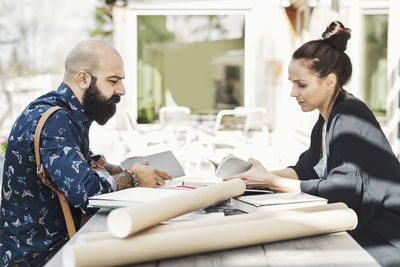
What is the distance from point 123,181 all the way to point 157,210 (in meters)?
0.70

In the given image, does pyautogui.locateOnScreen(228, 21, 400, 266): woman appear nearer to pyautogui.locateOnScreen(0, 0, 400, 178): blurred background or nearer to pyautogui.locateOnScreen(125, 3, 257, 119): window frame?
pyautogui.locateOnScreen(0, 0, 400, 178): blurred background

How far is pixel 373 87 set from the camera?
864cm

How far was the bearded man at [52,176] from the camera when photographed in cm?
148

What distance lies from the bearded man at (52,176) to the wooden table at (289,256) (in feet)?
1.44

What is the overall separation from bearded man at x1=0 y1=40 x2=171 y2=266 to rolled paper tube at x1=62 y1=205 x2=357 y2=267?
2.00ft

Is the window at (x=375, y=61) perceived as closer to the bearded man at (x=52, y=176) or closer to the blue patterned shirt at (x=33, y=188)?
the bearded man at (x=52, y=176)

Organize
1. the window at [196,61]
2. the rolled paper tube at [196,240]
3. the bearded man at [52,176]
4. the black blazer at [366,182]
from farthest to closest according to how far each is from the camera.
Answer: the window at [196,61], the black blazer at [366,182], the bearded man at [52,176], the rolled paper tube at [196,240]

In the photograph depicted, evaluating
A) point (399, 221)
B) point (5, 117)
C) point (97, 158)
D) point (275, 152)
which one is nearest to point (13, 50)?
point (5, 117)

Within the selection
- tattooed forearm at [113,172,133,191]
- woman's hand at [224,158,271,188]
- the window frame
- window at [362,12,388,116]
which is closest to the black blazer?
woman's hand at [224,158,271,188]

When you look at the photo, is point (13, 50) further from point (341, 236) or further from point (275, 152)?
point (341, 236)

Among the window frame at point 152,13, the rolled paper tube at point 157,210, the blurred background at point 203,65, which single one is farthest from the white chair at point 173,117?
the rolled paper tube at point 157,210

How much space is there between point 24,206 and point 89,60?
1.96ft

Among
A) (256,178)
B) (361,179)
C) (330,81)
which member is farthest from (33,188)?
(330,81)

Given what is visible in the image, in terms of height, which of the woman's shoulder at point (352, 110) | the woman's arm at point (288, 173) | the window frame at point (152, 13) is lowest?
the woman's arm at point (288, 173)
